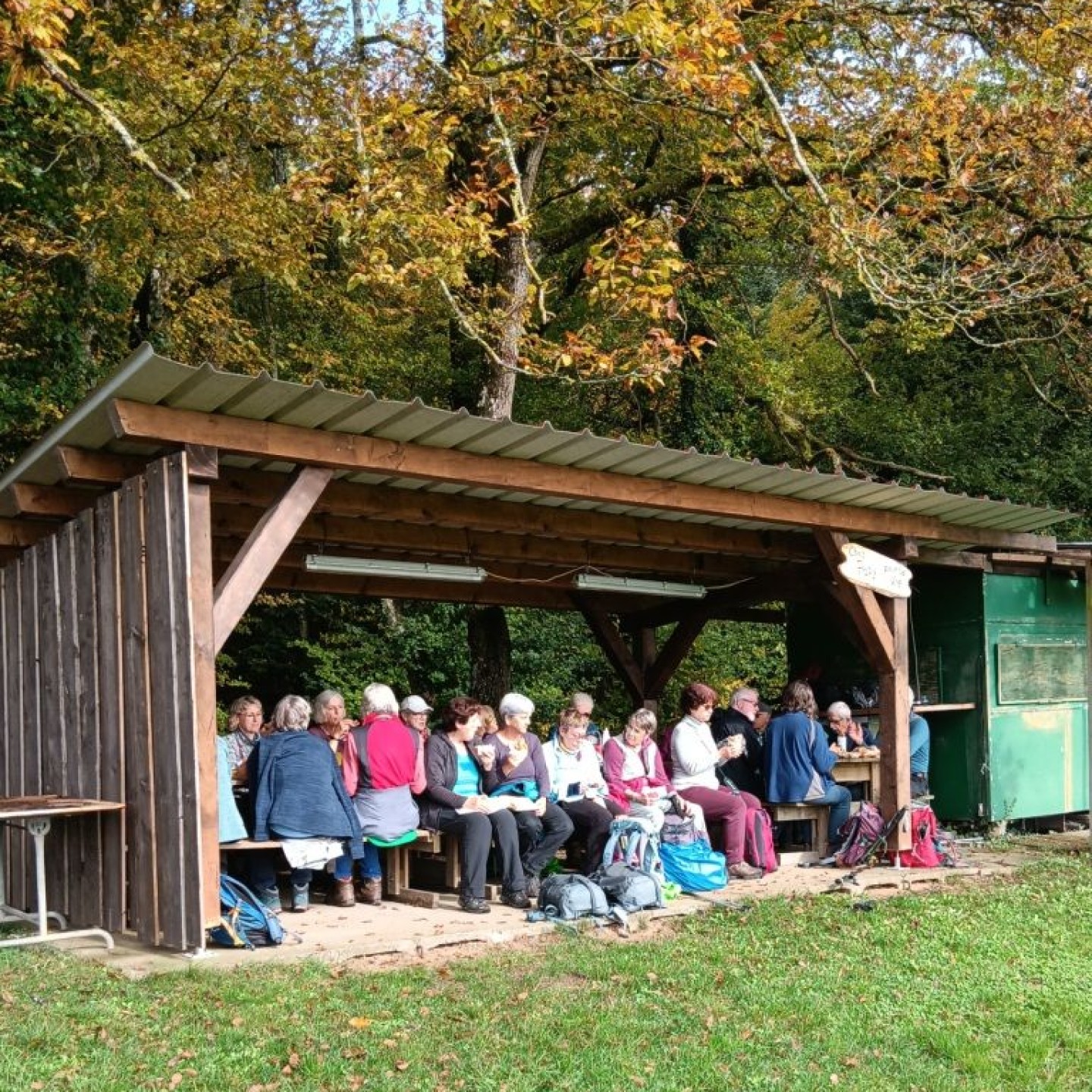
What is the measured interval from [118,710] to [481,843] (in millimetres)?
2301

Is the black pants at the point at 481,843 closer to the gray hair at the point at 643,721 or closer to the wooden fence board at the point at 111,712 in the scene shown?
the gray hair at the point at 643,721

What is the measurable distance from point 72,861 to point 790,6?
10608mm

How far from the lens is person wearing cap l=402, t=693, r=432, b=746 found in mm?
8297

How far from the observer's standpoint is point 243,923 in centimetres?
661

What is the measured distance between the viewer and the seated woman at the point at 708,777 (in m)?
9.21

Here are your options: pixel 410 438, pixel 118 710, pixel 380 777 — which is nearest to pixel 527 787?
pixel 380 777

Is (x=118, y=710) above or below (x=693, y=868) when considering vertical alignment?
above

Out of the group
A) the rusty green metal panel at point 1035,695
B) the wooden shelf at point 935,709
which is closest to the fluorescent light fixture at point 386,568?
the wooden shelf at point 935,709

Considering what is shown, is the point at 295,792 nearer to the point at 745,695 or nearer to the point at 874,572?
the point at 745,695

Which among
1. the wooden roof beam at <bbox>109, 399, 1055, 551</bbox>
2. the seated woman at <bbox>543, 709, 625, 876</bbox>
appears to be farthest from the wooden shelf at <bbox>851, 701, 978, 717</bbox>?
the seated woman at <bbox>543, 709, 625, 876</bbox>

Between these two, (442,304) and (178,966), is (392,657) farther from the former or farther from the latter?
(178,966)

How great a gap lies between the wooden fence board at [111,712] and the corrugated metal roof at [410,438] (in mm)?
482

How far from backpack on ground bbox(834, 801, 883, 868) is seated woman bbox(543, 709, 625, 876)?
6.47 ft

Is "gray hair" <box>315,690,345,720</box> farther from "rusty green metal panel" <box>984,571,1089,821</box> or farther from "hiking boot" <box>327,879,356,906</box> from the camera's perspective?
"rusty green metal panel" <box>984,571,1089,821</box>
